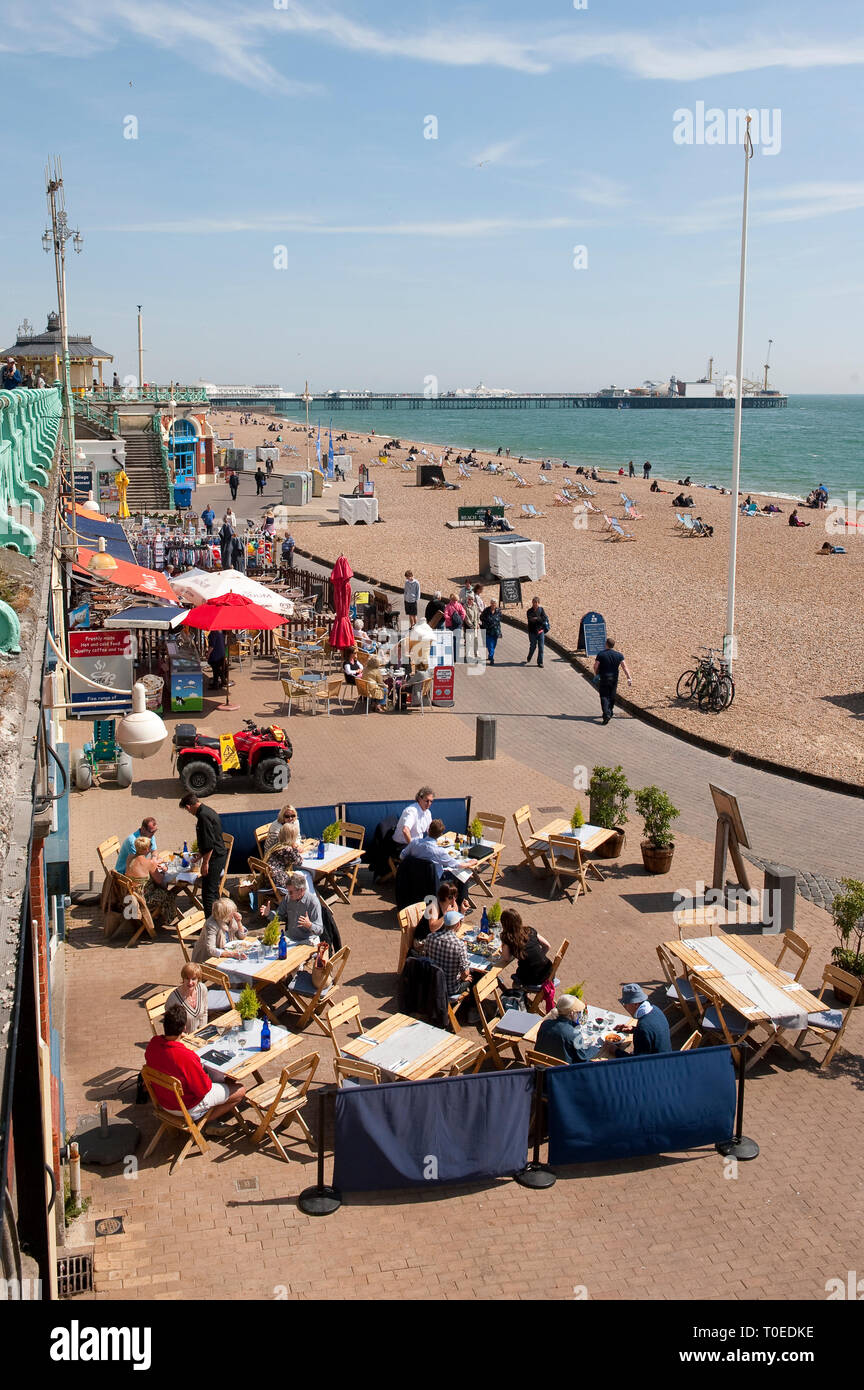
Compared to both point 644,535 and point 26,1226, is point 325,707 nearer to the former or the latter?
point 26,1226

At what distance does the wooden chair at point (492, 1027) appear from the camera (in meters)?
8.45

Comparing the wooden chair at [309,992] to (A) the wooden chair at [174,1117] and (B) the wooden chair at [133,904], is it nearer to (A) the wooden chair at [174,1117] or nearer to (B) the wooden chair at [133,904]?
(A) the wooden chair at [174,1117]

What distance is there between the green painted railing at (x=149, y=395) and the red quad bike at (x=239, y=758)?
112 feet

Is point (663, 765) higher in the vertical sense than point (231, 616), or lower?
lower

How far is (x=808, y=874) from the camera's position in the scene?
41.9 ft

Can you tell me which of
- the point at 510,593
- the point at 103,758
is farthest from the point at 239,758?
the point at 510,593

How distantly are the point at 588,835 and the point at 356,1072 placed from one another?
544cm

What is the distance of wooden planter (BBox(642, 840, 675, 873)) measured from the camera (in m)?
12.6

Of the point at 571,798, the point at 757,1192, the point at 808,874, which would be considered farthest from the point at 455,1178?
the point at 571,798

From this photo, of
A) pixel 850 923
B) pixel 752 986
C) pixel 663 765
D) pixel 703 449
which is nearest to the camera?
pixel 752 986

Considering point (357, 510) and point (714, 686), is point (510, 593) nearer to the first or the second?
point (714, 686)

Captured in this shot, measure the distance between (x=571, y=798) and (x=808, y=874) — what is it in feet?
11.4

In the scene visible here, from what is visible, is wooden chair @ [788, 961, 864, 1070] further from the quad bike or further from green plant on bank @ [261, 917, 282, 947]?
the quad bike

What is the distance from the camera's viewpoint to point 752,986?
9.15m
